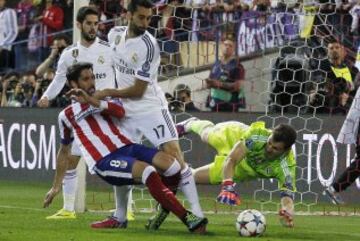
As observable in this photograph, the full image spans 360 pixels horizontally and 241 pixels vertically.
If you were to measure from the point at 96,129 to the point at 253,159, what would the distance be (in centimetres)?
196

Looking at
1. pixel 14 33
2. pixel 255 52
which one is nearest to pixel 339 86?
pixel 255 52

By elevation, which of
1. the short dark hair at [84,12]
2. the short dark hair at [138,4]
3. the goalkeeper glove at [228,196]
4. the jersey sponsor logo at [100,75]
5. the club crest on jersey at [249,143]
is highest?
the short dark hair at [138,4]

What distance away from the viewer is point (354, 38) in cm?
1680

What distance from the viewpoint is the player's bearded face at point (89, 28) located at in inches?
485

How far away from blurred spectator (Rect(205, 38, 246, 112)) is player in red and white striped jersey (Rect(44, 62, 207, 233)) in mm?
5967

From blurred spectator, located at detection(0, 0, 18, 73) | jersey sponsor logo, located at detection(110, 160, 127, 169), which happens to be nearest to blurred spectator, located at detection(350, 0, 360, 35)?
jersey sponsor logo, located at detection(110, 160, 127, 169)

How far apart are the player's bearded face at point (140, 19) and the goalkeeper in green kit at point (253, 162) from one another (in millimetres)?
1552

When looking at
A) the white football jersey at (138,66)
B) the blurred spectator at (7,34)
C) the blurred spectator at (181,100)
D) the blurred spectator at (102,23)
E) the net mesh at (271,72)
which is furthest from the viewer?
the blurred spectator at (7,34)

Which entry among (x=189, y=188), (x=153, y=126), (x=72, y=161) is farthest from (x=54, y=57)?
(x=189, y=188)

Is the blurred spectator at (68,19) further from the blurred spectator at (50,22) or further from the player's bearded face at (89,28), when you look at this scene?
the player's bearded face at (89,28)

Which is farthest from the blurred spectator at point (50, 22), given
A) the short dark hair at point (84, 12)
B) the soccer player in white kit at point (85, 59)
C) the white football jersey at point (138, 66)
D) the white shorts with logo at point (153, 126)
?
the white shorts with logo at point (153, 126)

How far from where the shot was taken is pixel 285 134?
35.6 feet

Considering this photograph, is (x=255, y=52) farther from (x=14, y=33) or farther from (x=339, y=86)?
(x=14, y=33)

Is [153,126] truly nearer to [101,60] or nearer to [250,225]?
[250,225]
